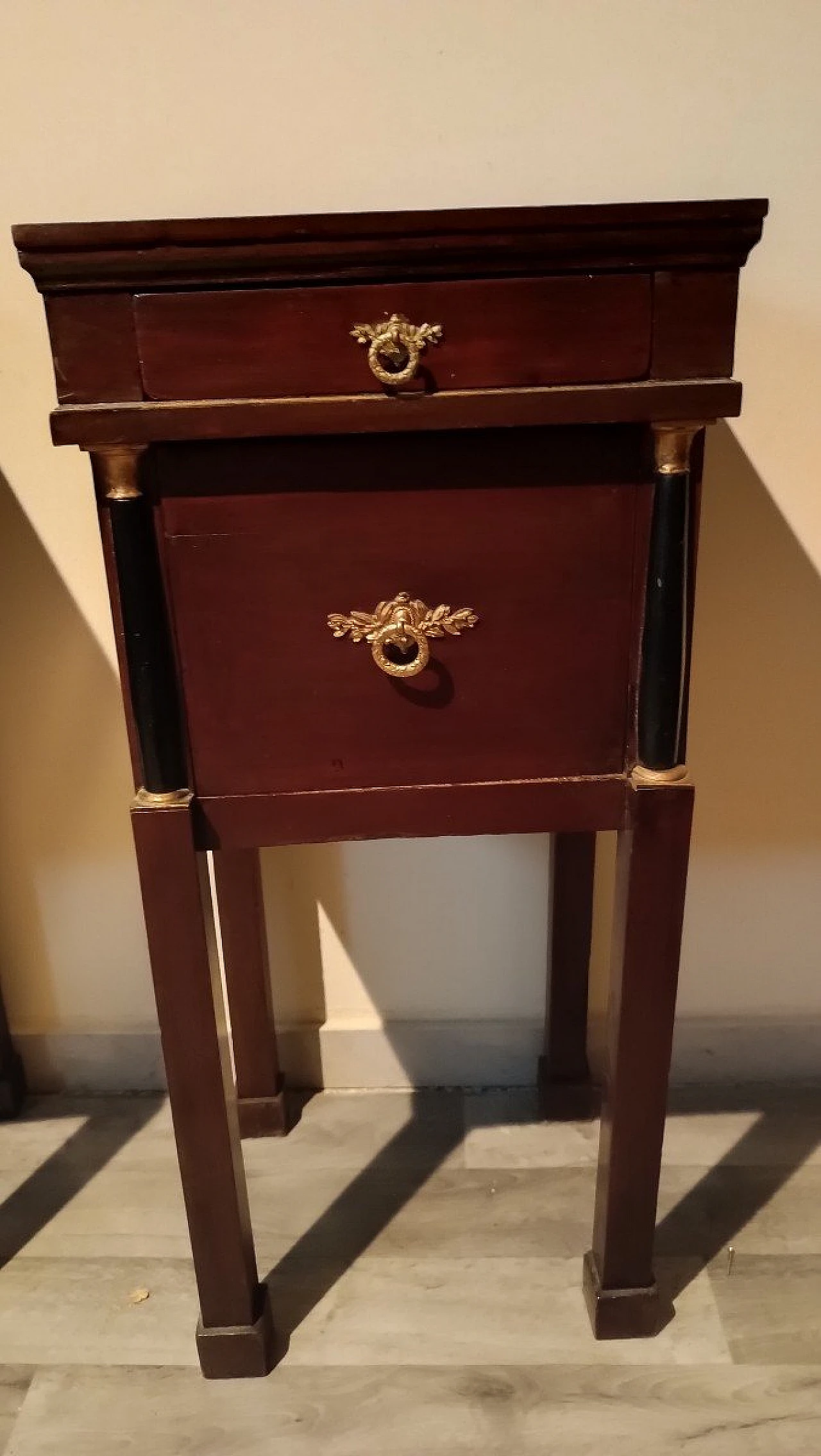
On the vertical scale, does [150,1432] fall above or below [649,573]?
below

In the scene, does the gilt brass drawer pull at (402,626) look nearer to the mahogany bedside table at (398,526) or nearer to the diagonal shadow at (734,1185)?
the mahogany bedside table at (398,526)

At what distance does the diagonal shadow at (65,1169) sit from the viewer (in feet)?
3.90

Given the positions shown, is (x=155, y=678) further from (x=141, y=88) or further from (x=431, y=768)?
(x=141, y=88)

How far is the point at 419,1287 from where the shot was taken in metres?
1.09

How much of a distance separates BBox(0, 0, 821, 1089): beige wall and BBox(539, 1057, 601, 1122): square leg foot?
0.34 ft

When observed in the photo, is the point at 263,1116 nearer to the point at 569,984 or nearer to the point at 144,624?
the point at 569,984

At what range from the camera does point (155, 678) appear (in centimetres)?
78

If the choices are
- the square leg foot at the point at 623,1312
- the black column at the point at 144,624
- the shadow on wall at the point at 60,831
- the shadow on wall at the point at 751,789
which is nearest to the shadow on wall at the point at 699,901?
the shadow on wall at the point at 751,789

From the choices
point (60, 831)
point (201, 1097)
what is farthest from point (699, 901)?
point (60, 831)

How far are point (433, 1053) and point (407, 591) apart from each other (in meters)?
0.77

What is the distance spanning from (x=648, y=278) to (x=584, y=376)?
0.24 feet

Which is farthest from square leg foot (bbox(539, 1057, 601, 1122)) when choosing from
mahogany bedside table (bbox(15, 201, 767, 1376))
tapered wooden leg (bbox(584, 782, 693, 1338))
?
mahogany bedside table (bbox(15, 201, 767, 1376))

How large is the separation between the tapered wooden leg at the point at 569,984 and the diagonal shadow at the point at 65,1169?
1.65ft

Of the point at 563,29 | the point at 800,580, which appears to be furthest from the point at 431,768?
the point at 563,29
